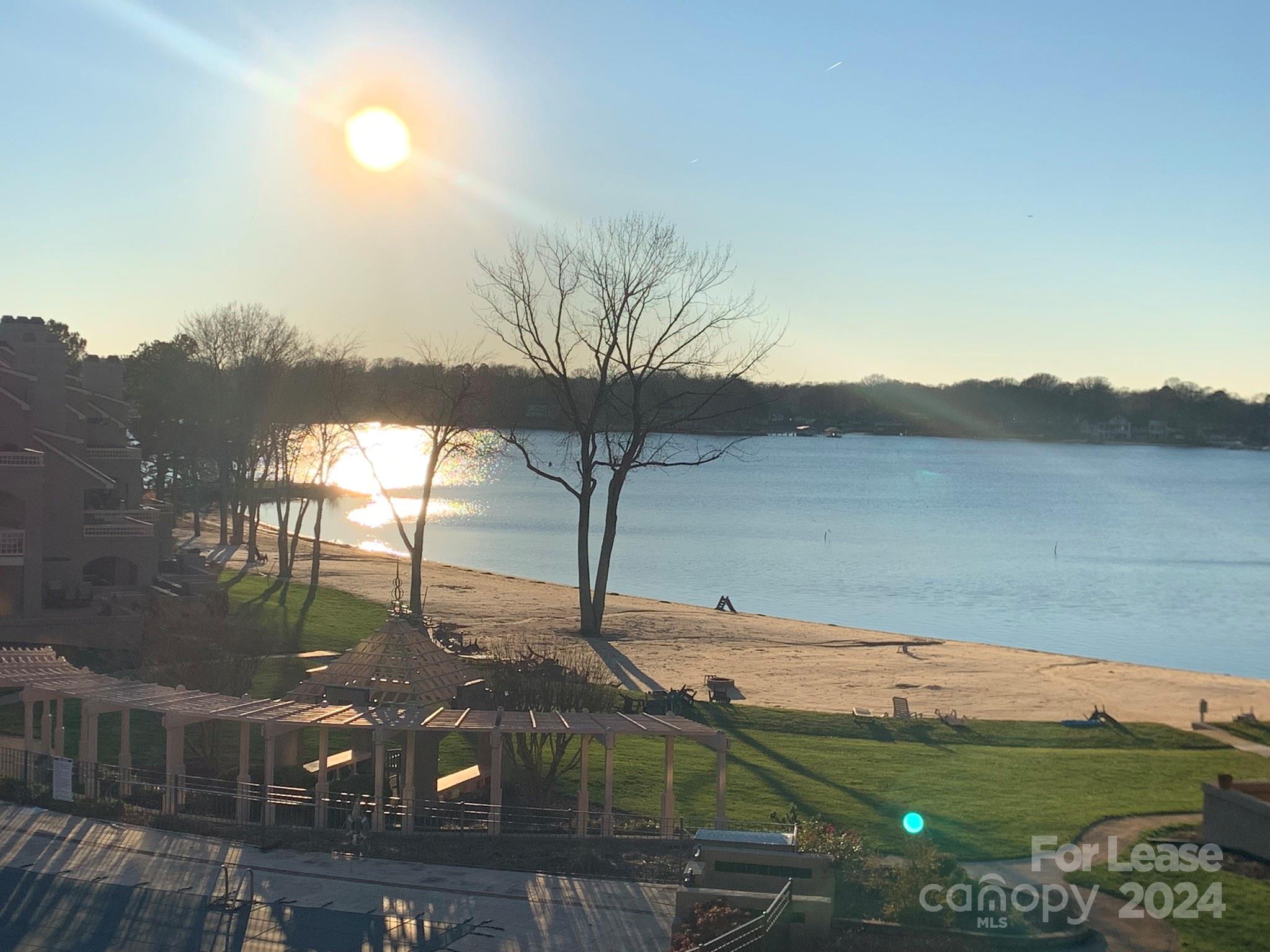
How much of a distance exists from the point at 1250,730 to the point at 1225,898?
18.6 meters

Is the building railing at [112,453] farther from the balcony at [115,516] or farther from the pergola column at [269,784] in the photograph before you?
the pergola column at [269,784]

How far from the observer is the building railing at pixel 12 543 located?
3656 cm

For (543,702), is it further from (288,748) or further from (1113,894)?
(1113,894)

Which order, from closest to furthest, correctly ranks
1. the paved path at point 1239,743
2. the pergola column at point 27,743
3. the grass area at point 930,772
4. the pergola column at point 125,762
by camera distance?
the pergola column at point 125,762 < the pergola column at point 27,743 < the grass area at point 930,772 < the paved path at point 1239,743

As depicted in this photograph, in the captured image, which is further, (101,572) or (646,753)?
(101,572)

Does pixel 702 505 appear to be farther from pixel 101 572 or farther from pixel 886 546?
pixel 101 572

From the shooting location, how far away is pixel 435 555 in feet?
311

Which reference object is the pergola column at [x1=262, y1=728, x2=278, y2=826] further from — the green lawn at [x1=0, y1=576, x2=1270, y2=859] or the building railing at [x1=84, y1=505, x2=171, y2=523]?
the building railing at [x1=84, y1=505, x2=171, y2=523]

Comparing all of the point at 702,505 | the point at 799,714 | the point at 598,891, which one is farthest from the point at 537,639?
the point at 702,505

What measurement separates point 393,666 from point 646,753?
765 centimetres

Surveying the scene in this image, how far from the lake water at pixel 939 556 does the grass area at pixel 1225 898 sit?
124ft

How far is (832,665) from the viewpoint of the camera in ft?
144

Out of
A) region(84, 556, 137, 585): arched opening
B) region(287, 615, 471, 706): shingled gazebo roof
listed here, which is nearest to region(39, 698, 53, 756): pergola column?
region(287, 615, 471, 706): shingled gazebo roof

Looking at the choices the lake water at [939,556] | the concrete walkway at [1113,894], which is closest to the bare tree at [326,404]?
the lake water at [939,556]
